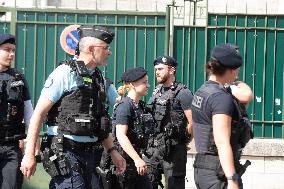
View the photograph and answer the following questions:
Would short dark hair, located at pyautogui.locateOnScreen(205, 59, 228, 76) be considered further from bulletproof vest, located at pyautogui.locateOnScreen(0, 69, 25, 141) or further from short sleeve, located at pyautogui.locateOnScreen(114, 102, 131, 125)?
bulletproof vest, located at pyautogui.locateOnScreen(0, 69, 25, 141)

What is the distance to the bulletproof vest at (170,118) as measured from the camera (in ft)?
29.8

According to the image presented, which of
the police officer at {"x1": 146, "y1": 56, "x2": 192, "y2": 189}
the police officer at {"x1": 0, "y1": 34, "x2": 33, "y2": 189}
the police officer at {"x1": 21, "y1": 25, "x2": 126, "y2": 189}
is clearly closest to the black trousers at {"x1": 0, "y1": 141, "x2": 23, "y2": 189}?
the police officer at {"x1": 0, "y1": 34, "x2": 33, "y2": 189}

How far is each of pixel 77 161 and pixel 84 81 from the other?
0.63m

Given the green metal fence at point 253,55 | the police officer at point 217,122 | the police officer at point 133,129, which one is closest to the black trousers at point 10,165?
the police officer at point 133,129

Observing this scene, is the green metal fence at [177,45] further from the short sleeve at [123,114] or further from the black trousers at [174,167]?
the short sleeve at [123,114]

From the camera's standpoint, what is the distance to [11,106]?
25.3 ft

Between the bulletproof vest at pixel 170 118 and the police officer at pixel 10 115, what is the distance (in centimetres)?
180

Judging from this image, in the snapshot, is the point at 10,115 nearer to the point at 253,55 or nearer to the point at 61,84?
the point at 61,84

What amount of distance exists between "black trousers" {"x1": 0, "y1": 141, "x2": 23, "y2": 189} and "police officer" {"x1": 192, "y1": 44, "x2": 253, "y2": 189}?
217cm

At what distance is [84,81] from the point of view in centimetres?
630

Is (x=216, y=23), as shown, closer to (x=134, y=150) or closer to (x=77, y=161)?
(x=134, y=150)

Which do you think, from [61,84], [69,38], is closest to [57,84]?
[61,84]

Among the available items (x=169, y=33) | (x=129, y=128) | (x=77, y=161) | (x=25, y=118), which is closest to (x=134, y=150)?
(x=129, y=128)

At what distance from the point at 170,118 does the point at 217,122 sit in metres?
3.31
